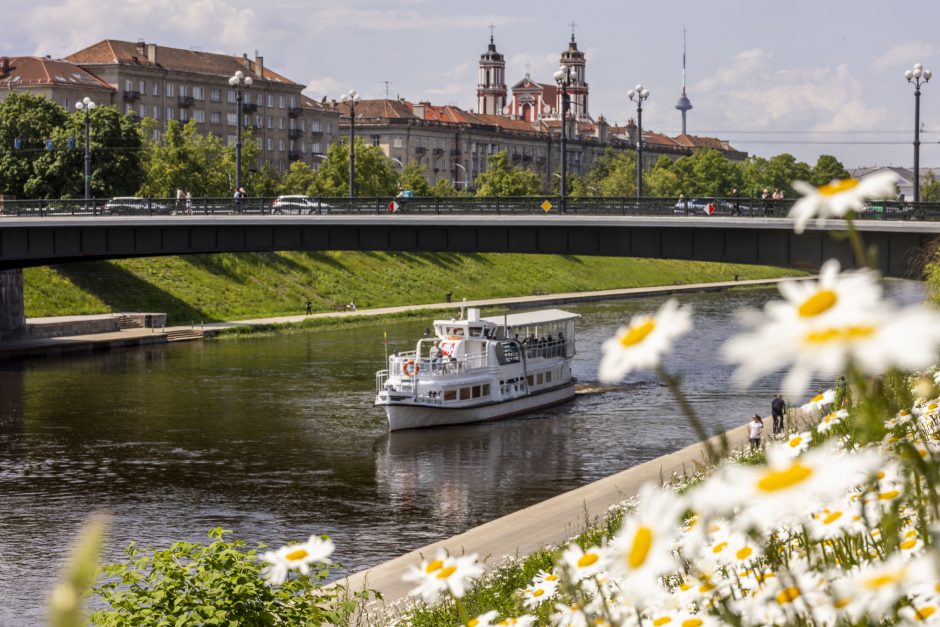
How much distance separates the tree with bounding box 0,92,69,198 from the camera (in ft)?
315

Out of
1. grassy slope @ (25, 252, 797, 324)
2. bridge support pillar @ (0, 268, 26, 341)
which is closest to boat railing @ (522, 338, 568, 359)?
bridge support pillar @ (0, 268, 26, 341)

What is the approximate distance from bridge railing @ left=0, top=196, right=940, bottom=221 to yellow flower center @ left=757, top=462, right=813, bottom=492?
40739 millimetres

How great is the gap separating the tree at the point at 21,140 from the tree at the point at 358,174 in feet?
80.9

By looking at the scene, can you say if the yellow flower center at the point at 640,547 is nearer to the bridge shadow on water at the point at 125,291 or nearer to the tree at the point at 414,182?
the bridge shadow on water at the point at 125,291

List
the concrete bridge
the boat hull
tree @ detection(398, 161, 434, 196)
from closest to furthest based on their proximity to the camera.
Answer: the concrete bridge → the boat hull → tree @ detection(398, 161, 434, 196)

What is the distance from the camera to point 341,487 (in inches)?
1352

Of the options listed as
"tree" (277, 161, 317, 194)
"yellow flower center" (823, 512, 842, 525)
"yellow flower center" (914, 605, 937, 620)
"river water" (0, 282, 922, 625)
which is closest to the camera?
"yellow flower center" (914, 605, 937, 620)

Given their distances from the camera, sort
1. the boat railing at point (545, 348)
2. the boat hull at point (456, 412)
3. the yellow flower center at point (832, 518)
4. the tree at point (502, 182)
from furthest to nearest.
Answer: the tree at point (502, 182) < the boat railing at point (545, 348) < the boat hull at point (456, 412) < the yellow flower center at point (832, 518)

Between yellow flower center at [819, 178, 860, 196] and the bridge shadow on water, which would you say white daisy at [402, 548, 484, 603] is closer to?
yellow flower center at [819, 178, 860, 196]

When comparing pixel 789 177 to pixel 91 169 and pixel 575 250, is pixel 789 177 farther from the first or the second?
pixel 575 250

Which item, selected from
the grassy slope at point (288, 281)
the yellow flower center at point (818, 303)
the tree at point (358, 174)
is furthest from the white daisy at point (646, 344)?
the tree at point (358, 174)

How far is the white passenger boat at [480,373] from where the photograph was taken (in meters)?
45.9

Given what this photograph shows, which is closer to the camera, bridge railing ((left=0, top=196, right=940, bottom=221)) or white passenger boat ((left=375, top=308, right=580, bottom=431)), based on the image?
bridge railing ((left=0, top=196, right=940, bottom=221))

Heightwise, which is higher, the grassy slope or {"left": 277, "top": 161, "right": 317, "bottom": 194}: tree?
{"left": 277, "top": 161, "right": 317, "bottom": 194}: tree
